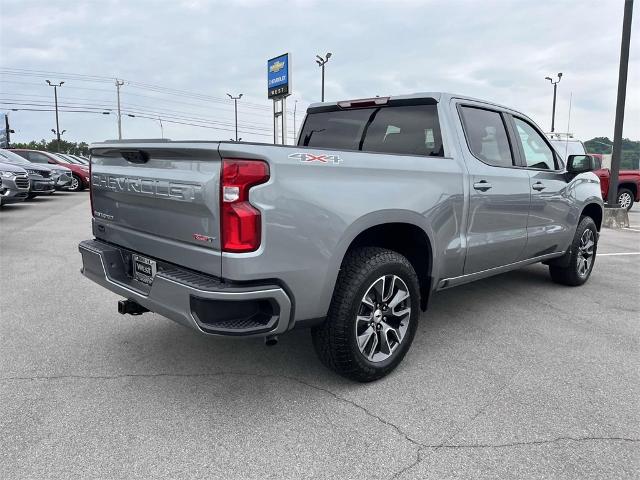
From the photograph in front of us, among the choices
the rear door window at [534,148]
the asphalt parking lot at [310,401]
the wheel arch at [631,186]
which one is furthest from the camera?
the wheel arch at [631,186]

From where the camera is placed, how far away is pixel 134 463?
227cm

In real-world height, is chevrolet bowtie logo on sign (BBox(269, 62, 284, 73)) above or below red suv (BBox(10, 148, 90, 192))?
above

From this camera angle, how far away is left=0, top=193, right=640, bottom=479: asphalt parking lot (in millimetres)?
2295

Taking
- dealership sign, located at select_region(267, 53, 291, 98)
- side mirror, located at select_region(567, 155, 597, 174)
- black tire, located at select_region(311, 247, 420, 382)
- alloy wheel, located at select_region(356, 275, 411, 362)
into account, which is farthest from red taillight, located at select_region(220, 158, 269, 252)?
dealership sign, located at select_region(267, 53, 291, 98)

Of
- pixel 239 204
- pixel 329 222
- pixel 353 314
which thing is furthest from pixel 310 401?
pixel 239 204

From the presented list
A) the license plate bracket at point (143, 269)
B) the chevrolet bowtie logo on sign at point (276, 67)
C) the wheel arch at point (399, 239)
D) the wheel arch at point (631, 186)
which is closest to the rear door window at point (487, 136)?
the wheel arch at point (399, 239)

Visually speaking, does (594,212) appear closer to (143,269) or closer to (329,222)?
(329,222)

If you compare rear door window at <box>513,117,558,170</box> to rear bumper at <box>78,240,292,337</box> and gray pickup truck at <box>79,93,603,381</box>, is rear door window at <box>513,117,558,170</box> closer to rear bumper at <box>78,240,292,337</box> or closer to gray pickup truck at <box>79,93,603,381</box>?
gray pickup truck at <box>79,93,603,381</box>

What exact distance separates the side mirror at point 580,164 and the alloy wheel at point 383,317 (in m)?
2.76

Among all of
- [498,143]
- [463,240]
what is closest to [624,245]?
[498,143]

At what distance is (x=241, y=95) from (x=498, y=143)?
42.4 meters

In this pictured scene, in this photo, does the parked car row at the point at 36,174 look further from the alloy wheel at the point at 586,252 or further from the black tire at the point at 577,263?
the alloy wheel at the point at 586,252

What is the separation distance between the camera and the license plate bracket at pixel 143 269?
289cm

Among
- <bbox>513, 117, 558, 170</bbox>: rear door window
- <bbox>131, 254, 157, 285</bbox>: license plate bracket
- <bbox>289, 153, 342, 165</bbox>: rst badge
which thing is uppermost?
<bbox>513, 117, 558, 170</bbox>: rear door window
